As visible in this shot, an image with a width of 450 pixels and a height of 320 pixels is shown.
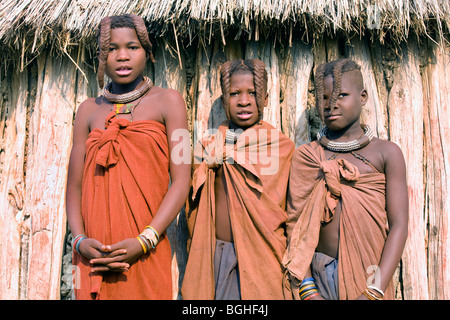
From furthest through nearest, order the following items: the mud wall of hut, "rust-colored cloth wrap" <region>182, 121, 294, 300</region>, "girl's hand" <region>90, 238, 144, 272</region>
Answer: the mud wall of hut < "rust-colored cloth wrap" <region>182, 121, 294, 300</region> < "girl's hand" <region>90, 238, 144, 272</region>

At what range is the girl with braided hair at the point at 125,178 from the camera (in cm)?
303

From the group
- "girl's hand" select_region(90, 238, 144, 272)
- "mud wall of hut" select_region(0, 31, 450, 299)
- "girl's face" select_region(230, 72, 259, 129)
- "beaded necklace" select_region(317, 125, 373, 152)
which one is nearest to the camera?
"girl's hand" select_region(90, 238, 144, 272)


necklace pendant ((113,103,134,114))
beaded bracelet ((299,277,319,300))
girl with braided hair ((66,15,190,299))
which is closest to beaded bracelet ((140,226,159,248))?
girl with braided hair ((66,15,190,299))

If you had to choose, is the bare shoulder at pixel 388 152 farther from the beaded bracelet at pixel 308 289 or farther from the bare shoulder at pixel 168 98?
the bare shoulder at pixel 168 98

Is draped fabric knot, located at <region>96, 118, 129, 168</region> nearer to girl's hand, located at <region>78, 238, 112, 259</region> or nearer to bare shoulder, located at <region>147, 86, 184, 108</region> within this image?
bare shoulder, located at <region>147, 86, 184, 108</region>

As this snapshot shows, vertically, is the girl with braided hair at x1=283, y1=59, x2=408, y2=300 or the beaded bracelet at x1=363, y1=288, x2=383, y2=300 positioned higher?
the girl with braided hair at x1=283, y1=59, x2=408, y2=300

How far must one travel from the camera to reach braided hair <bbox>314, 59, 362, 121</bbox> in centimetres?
337

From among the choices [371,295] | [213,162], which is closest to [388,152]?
[371,295]

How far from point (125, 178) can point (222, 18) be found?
137 cm

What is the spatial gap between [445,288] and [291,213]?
1.27m

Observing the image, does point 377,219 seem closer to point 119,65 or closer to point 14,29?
point 119,65

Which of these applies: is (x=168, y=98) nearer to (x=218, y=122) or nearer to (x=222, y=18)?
(x=218, y=122)

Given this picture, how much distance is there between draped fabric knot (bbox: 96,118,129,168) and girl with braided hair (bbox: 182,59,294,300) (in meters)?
0.61
